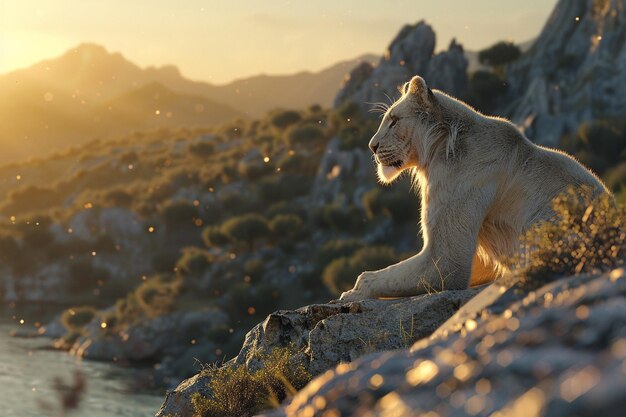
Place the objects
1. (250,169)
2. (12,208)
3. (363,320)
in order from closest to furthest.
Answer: (363,320) < (250,169) < (12,208)

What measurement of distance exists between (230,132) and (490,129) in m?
108

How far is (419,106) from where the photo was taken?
8.79m

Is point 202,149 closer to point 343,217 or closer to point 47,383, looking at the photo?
point 343,217

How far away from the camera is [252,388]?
8484 millimetres

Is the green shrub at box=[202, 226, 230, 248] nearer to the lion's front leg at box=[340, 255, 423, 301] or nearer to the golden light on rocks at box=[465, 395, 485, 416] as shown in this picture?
the lion's front leg at box=[340, 255, 423, 301]

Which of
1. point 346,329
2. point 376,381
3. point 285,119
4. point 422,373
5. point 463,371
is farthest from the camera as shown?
point 285,119

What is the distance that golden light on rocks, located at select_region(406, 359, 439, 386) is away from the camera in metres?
2.86

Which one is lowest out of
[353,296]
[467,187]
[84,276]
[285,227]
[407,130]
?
[84,276]

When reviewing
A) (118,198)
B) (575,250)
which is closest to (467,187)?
(575,250)

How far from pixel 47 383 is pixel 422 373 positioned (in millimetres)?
34555

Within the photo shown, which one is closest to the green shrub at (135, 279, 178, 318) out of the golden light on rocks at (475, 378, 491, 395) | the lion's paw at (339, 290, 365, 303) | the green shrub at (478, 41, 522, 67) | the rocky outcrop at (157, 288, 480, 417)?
the green shrub at (478, 41, 522, 67)

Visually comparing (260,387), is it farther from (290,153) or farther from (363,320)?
(290,153)

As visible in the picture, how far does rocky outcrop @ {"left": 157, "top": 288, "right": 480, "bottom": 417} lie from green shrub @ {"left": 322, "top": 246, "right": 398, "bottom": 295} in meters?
45.9

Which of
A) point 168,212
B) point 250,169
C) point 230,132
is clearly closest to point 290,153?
point 250,169
